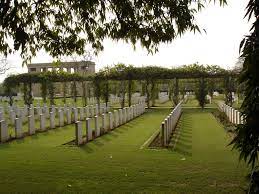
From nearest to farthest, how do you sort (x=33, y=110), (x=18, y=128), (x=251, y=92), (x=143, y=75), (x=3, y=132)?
(x=251, y=92) → (x=3, y=132) → (x=18, y=128) → (x=33, y=110) → (x=143, y=75)

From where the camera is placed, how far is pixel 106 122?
749 inches

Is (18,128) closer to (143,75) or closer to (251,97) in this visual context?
(251,97)

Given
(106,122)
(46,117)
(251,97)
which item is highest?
(251,97)

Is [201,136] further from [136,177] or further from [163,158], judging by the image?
[136,177]

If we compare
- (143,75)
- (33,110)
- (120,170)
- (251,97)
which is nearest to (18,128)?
(33,110)

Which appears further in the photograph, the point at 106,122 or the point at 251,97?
the point at 106,122

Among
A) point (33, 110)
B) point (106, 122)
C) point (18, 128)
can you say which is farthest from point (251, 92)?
point (33, 110)

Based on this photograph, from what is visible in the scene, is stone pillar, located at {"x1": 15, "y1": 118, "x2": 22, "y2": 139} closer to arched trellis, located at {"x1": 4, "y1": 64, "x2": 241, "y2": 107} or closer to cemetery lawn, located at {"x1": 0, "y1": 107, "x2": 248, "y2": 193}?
cemetery lawn, located at {"x1": 0, "y1": 107, "x2": 248, "y2": 193}

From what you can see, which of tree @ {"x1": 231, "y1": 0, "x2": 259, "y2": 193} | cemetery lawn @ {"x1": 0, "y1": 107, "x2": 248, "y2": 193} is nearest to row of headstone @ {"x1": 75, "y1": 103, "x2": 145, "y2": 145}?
cemetery lawn @ {"x1": 0, "y1": 107, "x2": 248, "y2": 193}

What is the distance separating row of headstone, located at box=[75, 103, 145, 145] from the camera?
13023 mm

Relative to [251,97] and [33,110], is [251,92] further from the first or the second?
[33,110]

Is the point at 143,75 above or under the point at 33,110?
above

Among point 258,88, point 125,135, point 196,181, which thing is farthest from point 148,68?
point 258,88

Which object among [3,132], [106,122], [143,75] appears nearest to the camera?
[3,132]
